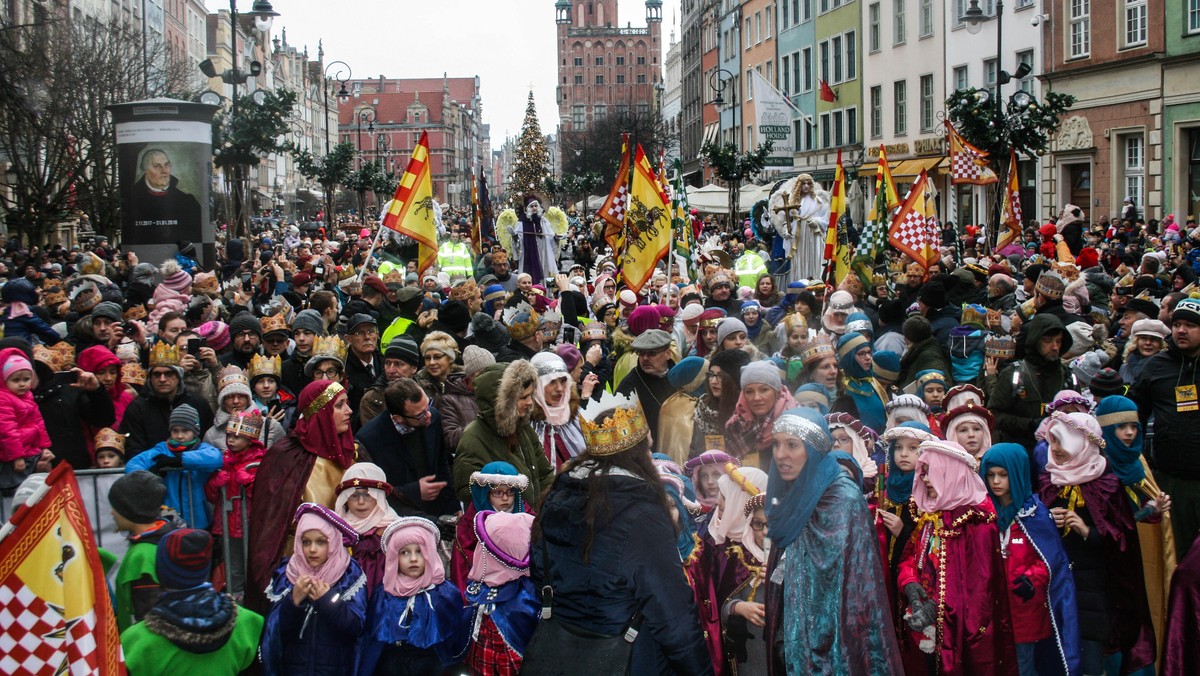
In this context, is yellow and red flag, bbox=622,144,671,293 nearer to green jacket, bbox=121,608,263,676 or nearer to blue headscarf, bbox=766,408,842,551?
blue headscarf, bbox=766,408,842,551

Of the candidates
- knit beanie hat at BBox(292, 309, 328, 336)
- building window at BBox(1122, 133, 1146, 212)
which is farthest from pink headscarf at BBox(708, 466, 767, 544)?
building window at BBox(1122, 133, 1146, 212)

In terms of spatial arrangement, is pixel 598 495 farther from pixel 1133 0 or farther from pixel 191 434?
pixel 1133 0

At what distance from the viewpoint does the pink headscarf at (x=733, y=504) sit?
552 centimetres

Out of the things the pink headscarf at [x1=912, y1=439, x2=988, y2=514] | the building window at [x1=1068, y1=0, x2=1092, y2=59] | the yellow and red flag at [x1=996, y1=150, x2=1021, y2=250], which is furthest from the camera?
the building window at [x1=1068, y1=0, x2=1092, y2=59]

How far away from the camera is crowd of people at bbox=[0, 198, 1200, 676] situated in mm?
4637

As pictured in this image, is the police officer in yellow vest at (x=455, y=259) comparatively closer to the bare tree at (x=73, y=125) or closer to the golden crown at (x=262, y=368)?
the golden crown at (x=262, y=368)

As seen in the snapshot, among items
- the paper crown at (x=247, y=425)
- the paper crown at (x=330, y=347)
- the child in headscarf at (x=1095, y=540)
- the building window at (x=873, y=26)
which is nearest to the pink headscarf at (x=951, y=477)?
the child in headscarf at (x=1095, y=540)

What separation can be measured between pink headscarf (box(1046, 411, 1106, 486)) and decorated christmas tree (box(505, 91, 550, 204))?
5913 cm

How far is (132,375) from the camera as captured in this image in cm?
901

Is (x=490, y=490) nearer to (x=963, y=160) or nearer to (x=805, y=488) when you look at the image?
(x=805, y=488)

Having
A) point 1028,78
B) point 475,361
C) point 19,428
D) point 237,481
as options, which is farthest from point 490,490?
point 1028,78

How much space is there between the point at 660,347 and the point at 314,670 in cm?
359

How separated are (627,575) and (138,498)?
7.51 ft

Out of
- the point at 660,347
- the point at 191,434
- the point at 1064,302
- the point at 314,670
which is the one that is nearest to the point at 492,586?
the point at 314,670
